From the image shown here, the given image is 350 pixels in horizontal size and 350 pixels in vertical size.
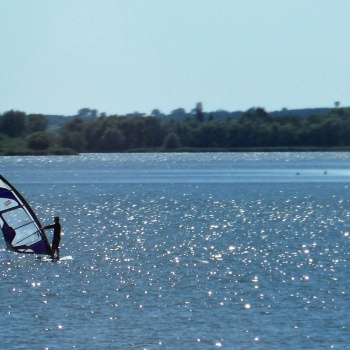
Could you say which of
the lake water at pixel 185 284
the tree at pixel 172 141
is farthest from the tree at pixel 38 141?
the lake water at pixel 185 284

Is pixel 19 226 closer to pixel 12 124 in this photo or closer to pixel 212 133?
pixel 212 133

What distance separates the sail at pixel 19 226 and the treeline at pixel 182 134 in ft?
472

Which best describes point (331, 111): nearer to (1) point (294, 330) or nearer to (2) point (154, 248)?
(2) point (154, 248)

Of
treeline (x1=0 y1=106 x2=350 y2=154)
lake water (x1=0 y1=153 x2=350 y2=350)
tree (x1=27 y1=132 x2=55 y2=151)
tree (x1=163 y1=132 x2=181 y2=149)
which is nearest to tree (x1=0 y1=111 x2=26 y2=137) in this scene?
treeline (x1=0 y1=106 x2=350 y2=154)

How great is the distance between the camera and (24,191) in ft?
259

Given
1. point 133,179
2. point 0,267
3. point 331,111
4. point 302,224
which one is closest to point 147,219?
point 302,224

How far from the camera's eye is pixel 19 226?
32.7 metres

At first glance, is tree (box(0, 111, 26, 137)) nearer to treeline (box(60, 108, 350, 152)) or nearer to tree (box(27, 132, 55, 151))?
treeline (box(60, 108, 350, 152))

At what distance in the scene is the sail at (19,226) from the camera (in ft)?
106

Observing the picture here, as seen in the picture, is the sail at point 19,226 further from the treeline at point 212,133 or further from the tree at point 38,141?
the tree at point 38,141

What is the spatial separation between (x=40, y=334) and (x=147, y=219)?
29.3 m

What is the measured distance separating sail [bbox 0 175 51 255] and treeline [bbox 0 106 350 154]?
14389 cm

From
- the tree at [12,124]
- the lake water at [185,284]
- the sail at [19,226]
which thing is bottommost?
the lake water at [185,284]

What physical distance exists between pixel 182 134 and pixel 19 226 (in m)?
156
